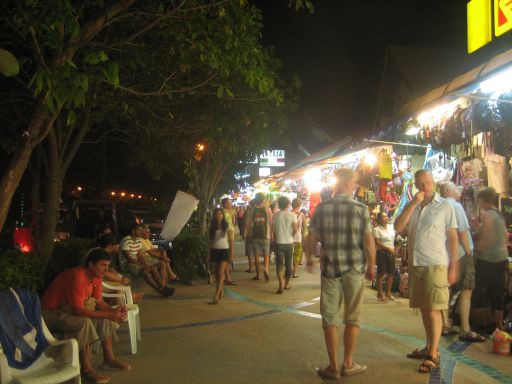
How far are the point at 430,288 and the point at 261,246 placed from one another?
6.71m

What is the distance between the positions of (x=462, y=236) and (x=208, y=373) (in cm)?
311

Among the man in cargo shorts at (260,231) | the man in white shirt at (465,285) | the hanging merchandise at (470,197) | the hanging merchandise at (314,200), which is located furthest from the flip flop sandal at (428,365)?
the hanging merchandise at (314,200)

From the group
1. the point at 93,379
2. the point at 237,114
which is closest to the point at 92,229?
the point at 237,114

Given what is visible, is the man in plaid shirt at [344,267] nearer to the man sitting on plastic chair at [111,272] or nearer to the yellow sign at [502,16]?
the man sitting on plastic chair at [111,272]

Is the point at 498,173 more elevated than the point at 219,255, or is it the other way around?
the point at 498,173

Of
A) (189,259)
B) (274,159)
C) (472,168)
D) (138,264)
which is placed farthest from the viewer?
(274,159)

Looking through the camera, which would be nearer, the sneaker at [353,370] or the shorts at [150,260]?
the sneaker at [353,370]

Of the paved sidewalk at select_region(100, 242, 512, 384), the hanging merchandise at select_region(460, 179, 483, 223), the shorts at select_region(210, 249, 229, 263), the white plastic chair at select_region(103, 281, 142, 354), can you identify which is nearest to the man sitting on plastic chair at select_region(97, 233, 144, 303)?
the white plastic chair at select_region(103, 281, 142, 354)

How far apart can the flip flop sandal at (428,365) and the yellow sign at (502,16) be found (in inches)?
185

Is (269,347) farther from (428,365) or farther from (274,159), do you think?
(274,159)

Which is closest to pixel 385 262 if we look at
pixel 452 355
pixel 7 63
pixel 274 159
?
pixel 452 355

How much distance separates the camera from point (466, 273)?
6.48 meters

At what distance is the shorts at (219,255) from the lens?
9.40m

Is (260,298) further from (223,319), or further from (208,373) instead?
(208,373)
